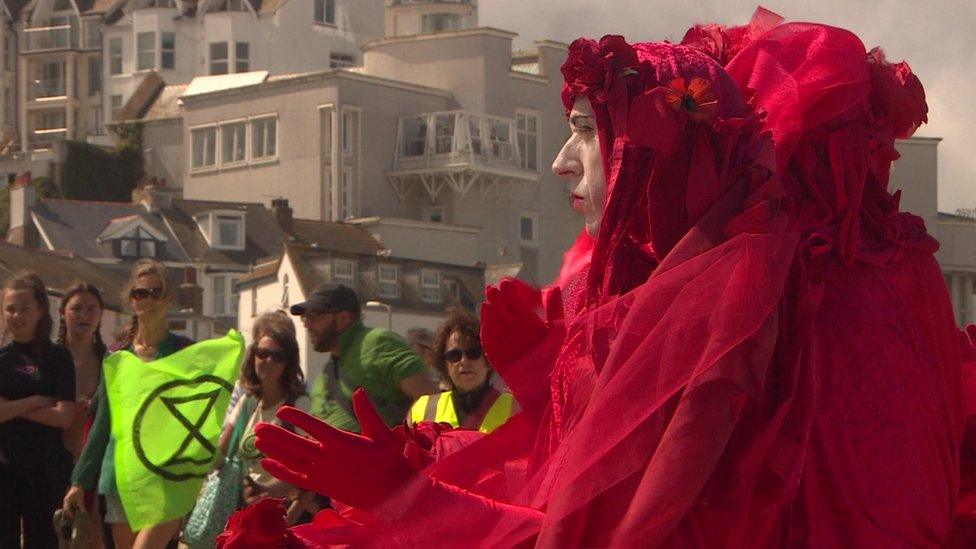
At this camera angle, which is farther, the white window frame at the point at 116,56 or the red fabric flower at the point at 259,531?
the white window frame at the point at 116,56

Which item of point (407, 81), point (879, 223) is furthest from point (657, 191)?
point (407, 81)

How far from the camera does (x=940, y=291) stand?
12.2 ft

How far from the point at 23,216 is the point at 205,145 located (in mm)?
10865

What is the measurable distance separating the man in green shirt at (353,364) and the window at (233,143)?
204 feet

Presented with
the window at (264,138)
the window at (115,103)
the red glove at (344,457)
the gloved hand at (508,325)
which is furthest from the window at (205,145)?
the red glove at (344,457)

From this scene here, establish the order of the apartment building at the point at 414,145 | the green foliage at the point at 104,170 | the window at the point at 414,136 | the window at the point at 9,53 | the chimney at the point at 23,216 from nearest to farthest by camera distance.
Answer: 1. the chimney at the point at 23,216
2. the apartment building at the point at 414,145
3. the window at the point at 414,136
4. the green foliage at the point at 104,170
5. the window at the point at 9,53

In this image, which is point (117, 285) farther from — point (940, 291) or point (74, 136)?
point (940, 291)

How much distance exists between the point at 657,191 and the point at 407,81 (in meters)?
66.5

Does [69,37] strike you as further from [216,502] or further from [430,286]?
[216,502]

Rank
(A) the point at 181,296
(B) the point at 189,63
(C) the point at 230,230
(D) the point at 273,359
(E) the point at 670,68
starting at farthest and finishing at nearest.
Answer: (B) the point at 189,63 < (C) the point at 230,230 < (A) the point at 181,296 < (D) the point at 273,359 < (E) the point at 670,68

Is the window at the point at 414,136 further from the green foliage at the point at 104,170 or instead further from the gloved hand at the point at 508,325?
the gloved hand at the point at 508,325

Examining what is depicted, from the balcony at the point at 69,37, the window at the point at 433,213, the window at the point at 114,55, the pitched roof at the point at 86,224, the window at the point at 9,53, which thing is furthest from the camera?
the window at the point at 9,53

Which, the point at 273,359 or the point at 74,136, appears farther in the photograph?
the point at 74,136

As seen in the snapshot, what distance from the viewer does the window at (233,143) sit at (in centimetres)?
6939
